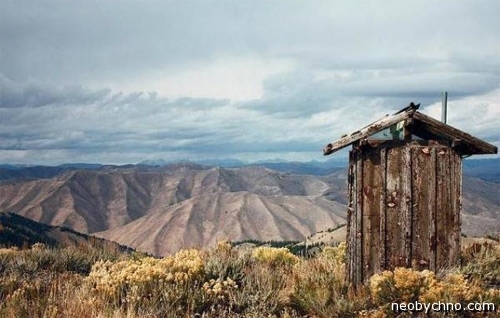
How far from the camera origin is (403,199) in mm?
9891

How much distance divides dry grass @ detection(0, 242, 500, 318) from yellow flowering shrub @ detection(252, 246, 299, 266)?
6.60ft

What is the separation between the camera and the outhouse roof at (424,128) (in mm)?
10086

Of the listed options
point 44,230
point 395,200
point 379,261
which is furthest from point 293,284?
point 44,230

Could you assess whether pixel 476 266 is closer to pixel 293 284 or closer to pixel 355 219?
pixel 355 219

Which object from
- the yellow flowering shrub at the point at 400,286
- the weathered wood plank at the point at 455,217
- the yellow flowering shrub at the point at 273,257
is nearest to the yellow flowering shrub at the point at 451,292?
the yellow flowering shrub at the point at 400,286

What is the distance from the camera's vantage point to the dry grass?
7.89 m

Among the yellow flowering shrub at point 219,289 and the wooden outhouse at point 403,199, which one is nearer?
the yellow flowering shrub at point 219,289

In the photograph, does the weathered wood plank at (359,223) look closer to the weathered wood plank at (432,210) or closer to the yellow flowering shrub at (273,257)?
the weathered wood plank at (432,210)

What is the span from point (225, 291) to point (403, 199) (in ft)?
12.4

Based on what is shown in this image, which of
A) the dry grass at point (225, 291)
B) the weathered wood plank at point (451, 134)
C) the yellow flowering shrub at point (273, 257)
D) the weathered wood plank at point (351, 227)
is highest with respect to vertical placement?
the weathered wood plank at point (451, 134)

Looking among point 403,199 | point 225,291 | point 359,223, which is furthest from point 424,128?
point 225,291

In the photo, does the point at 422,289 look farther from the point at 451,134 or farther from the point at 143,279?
the point at 143,279

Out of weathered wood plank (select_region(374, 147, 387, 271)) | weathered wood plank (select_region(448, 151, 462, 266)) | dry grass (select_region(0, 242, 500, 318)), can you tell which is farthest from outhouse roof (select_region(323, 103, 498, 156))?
dry grass (select_region(0, 242, 500, 318))

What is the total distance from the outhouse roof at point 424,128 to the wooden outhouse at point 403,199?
0.06 feet
